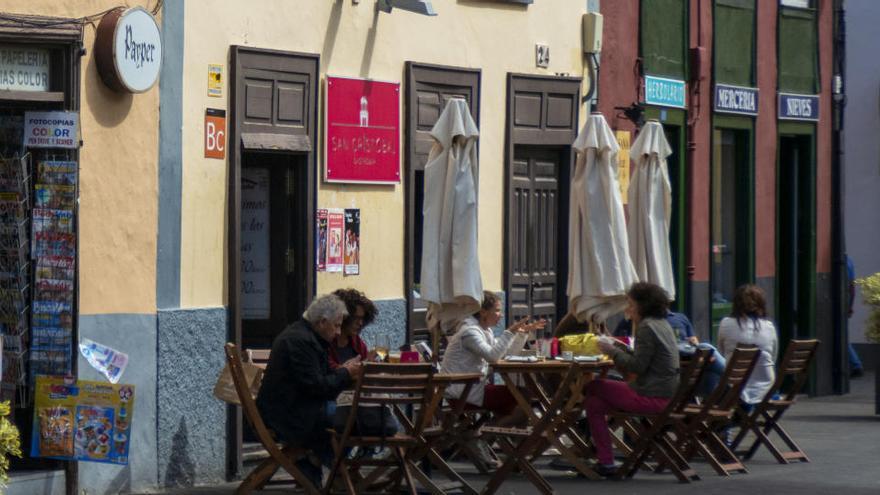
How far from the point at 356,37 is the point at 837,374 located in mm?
10285

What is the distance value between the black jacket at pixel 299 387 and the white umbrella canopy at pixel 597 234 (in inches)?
156

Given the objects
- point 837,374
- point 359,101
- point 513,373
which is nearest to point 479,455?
point 513,373

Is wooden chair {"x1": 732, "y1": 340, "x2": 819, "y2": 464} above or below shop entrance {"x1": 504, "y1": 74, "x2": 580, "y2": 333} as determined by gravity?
below

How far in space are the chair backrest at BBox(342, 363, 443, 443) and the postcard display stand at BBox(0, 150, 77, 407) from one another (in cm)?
190

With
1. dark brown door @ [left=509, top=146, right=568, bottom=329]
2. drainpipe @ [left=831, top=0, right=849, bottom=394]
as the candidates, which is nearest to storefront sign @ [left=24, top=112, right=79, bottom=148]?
dark brown door @ [left=509, top=146, right=568, bottom=329]

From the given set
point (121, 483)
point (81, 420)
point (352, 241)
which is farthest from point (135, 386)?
point (352, 241)

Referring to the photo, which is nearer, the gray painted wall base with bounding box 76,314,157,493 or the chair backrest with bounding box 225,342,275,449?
the chair backrest with bounding box 225,342,275,449

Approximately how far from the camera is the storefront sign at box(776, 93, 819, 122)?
22391mm

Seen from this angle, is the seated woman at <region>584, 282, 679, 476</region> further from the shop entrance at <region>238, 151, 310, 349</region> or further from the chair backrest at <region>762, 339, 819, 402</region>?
the shop entrance at <region>238, 151, 310, 349</region>

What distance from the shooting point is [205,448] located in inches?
528

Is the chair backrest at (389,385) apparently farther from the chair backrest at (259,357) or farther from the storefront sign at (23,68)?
the storefront sign at (23,68)

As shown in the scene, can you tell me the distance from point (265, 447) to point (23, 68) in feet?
8.84

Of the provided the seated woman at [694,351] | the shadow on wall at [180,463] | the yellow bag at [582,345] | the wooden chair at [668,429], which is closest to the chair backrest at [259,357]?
the shadow on wall at [180,463]

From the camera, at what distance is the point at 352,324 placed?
1276 cm
